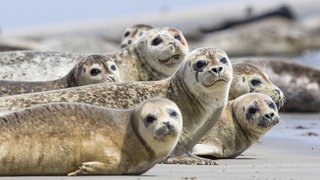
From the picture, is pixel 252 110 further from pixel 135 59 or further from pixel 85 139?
pixel 135 59

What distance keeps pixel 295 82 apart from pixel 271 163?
286 inches

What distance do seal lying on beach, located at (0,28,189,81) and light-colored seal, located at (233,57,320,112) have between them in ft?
12.0

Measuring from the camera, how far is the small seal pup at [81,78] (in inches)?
400

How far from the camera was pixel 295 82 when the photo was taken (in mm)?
15789

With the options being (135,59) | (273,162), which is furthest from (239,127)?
(135,59)

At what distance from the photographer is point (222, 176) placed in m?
7.41

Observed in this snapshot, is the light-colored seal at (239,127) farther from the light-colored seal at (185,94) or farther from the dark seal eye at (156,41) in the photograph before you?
the dark seal eye at (156,41)

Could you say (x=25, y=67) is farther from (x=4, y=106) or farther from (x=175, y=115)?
(x=175, y=115)

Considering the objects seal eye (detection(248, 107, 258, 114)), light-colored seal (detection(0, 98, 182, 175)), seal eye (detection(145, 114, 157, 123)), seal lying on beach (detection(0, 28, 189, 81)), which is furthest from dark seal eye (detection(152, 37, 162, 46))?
seal eye (detection(145, 114, 157, 123))

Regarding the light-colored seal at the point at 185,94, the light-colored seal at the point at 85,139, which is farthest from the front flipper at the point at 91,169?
the light-colored seal at the point at 185,94

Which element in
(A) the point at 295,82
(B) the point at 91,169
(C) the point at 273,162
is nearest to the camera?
(B) the point at 91,169

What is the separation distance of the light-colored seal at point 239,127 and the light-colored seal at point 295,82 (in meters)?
5.68

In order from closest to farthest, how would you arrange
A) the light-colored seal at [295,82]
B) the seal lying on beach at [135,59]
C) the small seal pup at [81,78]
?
the small seal pup at [81,78]
the seal lying on beach at [135,59]
the light-colored seal at [295,82]

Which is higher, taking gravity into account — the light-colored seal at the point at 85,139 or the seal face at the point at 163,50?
the light-colored seal at the point at 85,139
